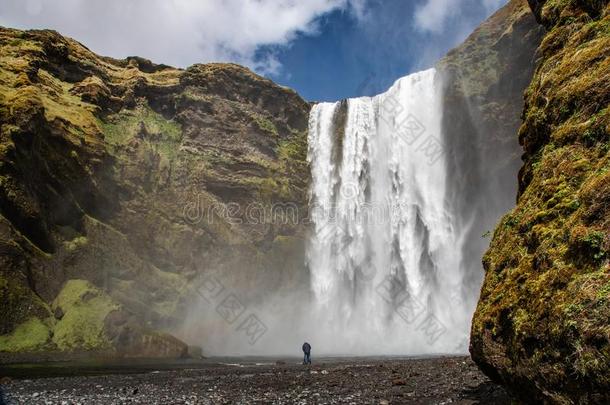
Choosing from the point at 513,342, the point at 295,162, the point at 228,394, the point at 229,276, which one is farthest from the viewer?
the point at 295,162

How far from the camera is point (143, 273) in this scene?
2069 inches

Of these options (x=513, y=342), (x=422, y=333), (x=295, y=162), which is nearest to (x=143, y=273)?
(x=295, y=162)

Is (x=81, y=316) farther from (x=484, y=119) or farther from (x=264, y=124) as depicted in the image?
(x=484, y=119)

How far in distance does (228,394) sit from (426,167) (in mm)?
45061

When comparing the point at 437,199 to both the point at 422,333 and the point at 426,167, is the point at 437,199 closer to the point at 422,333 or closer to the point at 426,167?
the point at 426,167

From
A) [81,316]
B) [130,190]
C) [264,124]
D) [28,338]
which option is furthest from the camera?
[264,124]

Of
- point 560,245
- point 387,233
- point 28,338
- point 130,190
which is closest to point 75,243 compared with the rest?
point 130,190

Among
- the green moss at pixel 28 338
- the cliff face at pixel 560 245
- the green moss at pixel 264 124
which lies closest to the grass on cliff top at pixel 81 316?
the green moss at pixel 28 338

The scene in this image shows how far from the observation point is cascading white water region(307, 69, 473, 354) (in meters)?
49.3

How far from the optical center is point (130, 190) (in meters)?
56.6

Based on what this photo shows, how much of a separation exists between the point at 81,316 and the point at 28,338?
5.19 metres

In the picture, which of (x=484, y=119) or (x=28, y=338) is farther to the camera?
(x=484, y=119)

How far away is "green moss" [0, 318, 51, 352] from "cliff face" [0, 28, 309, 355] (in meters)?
0.10

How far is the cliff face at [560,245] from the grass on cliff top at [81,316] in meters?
42.2
